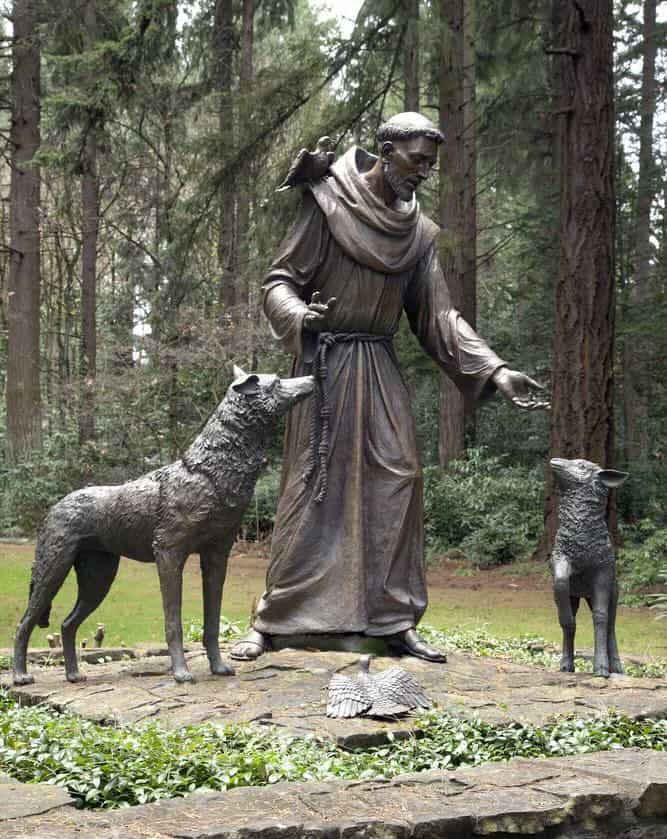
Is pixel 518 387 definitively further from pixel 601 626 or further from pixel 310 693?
pixel 310 693

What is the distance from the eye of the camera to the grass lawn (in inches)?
446

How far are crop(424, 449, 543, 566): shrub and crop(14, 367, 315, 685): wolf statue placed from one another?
10.6 meters

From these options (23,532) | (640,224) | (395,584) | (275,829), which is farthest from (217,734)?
(640,224)

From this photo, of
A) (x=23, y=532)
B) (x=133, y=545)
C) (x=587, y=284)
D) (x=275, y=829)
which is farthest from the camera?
(x=23, y=532)

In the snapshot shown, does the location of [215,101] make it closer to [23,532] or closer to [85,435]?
[85,435]

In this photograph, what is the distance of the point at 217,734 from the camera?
5.34 m

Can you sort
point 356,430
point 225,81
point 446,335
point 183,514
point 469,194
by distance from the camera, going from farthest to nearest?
1. point 225,81
2. point 469,194
3. point 446,335
4. point 356,430
5. point 183,514

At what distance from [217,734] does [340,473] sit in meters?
2.43

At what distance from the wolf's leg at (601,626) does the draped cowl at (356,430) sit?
3.48ft

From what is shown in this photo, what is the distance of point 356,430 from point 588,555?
5.05 feet

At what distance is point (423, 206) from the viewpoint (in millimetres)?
19516

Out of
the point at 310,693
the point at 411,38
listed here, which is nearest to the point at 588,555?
the point at 310,693

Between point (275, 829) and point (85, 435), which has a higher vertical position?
point (85, 435)

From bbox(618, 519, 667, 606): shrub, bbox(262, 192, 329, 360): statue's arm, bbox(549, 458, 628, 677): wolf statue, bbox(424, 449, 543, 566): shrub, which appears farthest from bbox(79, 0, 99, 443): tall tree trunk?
bbox(549, 458, 628, 677): wolf statue
